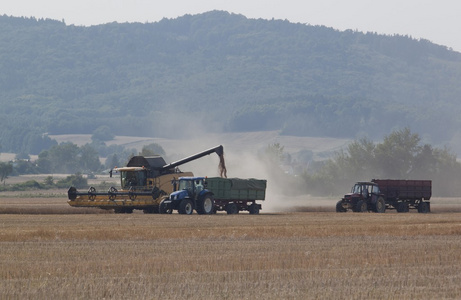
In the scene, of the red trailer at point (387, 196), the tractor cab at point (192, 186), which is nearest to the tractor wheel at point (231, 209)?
the tractor cab at point (192, 186)

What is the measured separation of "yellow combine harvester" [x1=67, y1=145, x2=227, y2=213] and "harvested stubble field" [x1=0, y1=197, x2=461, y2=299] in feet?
51.0

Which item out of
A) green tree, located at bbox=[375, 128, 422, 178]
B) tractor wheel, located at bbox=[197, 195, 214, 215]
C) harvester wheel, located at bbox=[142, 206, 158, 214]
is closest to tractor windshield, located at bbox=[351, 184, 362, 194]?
tractor wheel, located at bbox=[197, 195, 214, 215]

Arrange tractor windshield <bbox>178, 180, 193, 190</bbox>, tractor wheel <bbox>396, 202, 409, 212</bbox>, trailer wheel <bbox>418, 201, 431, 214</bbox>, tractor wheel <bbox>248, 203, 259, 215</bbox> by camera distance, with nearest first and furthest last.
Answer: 1. tractor windshield <bbox>178, 180, 193, 190</bbox>
2. tractor wheel <bbox>248, 203, 259, 215</bbox>
3. tractor wheel <bbox>396, 202, 409, 212</bbox>
4. trailer wheel <bbox>418, 201, 431, 214</bbox>

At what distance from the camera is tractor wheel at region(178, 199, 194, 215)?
49.8m

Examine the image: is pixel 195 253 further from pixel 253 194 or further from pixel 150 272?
pixel 253 194

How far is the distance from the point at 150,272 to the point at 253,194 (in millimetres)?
33801

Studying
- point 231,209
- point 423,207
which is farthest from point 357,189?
point 231,209

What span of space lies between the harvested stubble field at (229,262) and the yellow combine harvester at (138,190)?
15.5 metres

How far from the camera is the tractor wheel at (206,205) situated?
5072 cm

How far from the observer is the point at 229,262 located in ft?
75.3

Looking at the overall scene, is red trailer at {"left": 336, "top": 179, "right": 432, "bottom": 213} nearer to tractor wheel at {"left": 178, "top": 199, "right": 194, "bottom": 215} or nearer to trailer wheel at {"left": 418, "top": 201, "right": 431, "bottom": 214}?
trailer wheel at {"left": 418, "top": 201, "right": 431, "bottom": 214}

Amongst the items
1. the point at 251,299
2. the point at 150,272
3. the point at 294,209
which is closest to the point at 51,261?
the point at 150,272

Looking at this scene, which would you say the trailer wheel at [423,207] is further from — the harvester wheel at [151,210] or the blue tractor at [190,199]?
the harvester wheel at [151,210]

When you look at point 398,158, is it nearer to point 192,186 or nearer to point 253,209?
point 253,209
